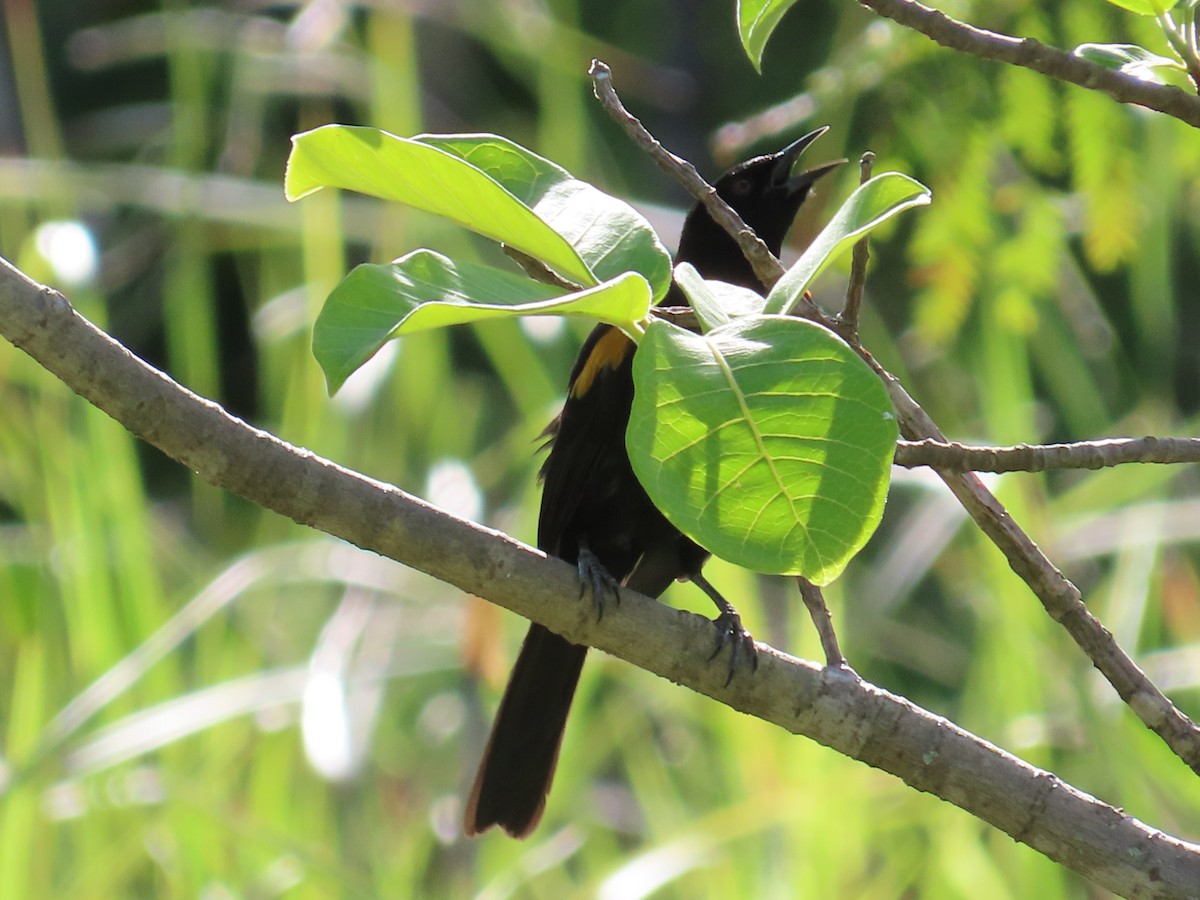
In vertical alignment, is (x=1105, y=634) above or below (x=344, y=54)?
above

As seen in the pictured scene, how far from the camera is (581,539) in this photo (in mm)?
2881

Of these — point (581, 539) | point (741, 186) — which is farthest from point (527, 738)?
point (741, 186)

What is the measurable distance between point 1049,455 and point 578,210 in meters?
0.55

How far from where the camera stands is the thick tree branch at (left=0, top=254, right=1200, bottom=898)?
141 centimetres

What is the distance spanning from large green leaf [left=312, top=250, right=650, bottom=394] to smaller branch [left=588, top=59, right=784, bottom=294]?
51 cm

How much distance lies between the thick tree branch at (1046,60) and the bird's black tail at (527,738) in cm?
183

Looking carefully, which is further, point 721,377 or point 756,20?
point 756,20

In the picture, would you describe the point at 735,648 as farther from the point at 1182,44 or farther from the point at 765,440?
the point at 1182,44

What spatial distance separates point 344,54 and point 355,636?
Answer: 2.39 meters

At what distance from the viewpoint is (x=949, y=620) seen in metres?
5.31

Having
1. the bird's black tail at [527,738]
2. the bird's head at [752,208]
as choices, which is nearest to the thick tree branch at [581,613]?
the bird's black tail at [527,738]

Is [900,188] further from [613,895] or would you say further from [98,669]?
[98,669]

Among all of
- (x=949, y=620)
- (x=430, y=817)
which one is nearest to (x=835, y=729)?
(x=430, y=817)

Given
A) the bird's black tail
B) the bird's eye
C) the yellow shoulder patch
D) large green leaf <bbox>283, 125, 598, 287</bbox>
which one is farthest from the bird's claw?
the bird's eye
